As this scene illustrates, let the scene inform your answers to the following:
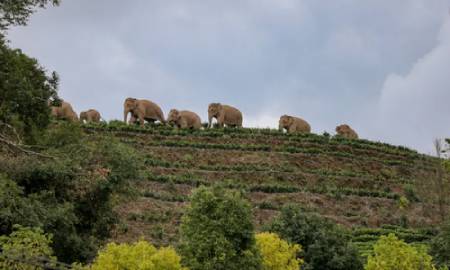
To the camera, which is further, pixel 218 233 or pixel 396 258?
pixel 396 258

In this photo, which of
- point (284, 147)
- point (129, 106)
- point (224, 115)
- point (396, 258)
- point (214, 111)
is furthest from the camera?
point (224, 115)

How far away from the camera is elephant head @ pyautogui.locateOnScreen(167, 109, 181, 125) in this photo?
45.6m

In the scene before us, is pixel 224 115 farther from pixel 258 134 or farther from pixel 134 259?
pixel 134 259

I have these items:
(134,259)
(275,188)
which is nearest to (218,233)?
(134,259)

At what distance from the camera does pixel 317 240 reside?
754 inches

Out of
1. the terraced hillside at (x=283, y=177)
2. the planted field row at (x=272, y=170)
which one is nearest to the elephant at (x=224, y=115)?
the terraced hillside at (x=283, y=177)

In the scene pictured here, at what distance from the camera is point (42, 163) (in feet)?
57.7

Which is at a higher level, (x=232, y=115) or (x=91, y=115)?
(x=232, y=115)

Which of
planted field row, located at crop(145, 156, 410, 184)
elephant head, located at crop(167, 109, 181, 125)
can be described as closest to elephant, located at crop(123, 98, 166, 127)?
elephant head, located at crop(167, 109, 181, 125)

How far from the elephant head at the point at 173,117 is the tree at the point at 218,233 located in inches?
1243

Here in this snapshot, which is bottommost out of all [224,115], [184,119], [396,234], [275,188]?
[396,234]

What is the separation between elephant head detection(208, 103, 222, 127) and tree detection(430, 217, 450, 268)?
27192mm

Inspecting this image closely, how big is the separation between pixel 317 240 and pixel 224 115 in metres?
29.0

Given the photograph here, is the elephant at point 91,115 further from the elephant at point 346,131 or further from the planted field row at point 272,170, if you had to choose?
the elephant at point 346,131
